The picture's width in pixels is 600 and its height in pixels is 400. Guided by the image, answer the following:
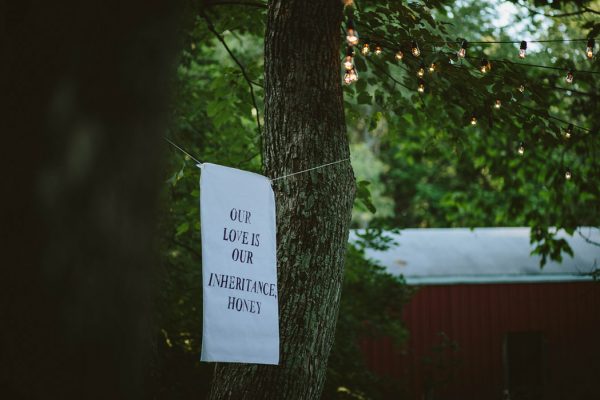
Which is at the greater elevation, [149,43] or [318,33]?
[318,33]

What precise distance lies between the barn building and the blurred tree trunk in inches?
376

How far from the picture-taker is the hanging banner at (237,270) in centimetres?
288

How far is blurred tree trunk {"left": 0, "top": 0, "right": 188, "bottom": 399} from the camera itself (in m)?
1.10

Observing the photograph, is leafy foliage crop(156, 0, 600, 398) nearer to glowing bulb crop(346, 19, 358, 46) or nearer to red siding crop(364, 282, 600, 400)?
glowing bulb crop(346, 19, 358, 46)

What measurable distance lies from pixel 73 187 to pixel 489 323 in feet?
35.4

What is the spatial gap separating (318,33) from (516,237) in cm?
1031

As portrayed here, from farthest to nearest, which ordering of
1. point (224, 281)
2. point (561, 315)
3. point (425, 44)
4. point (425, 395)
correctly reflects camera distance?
point (561, 315) < point (425, 395) < point (425, 44) < point (224, 281)

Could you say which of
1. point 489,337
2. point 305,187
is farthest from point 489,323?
point 305,187

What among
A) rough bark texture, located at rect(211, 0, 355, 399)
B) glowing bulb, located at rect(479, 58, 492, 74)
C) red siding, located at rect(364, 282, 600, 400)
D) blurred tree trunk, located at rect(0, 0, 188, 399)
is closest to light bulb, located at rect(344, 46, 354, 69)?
rough bark texture, located at rect(211, 0, 355, 399)

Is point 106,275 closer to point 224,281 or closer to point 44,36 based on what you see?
point 44,36

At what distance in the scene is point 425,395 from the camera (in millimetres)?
10242

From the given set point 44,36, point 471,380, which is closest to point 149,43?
point 44,36

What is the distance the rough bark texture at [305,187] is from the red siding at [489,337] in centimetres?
738

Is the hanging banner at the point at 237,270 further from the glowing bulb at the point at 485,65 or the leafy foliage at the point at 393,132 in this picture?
the glowing bulb at the point at 485,65
